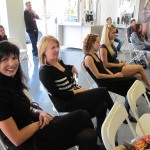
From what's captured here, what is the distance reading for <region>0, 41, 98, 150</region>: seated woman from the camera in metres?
1.26

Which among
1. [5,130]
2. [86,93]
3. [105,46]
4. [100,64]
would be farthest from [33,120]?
[105,46]

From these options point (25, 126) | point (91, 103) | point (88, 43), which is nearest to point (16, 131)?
point (25, 126)

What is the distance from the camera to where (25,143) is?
53.4 inches

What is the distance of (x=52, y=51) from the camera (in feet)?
6.62

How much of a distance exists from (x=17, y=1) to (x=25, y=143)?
5046mm

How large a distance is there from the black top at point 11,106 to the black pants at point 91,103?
2.10ft

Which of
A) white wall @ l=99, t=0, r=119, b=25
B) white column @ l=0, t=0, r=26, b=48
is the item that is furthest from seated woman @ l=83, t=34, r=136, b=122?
white wall @ l=99, t=0, r=119, b=25

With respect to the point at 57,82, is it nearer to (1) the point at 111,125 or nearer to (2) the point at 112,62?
(1) the point at 111,125

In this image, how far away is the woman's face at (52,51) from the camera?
79.3 inches

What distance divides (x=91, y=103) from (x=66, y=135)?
0.65 metres

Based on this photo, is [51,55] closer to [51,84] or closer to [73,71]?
[51,84]

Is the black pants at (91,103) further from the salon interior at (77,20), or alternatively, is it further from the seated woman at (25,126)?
the salon interior at (77,20)

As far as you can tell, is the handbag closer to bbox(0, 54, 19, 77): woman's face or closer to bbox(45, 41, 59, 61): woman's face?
bbox(45, 41, 59, 61): woman's face

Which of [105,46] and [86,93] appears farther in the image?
[105,46]
